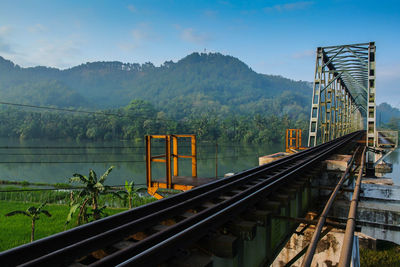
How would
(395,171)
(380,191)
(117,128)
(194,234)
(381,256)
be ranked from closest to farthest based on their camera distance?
(194,234), (380,191), (381,256), (395,171), (117,128)

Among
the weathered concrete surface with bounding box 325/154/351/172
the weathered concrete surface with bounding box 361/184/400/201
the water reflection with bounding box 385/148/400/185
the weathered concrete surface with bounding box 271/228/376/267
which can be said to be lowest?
the water reflection with bounding box 385/148/400/185

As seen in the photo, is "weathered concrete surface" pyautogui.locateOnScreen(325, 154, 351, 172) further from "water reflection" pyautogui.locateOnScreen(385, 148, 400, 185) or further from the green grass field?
"water reflection" pyautogui.locateOnScreen(385, 148, 400, 185)

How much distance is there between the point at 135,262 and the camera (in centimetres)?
213

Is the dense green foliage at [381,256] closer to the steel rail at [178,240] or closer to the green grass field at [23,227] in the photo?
the steel rail at [178,240]

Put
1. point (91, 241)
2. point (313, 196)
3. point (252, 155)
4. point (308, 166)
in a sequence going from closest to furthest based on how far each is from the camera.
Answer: point (91, 241) < point (308, 166) < point (313, 196) < point (252, 155)

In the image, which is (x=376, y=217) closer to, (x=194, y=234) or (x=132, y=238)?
(x=194, y=234)

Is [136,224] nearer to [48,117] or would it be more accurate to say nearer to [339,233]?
[339,233]

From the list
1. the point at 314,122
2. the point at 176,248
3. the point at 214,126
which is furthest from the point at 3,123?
the point at 176,248

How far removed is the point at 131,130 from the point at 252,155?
47.7m

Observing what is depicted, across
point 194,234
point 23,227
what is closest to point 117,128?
point 23,227

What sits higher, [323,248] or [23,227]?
[323,248]

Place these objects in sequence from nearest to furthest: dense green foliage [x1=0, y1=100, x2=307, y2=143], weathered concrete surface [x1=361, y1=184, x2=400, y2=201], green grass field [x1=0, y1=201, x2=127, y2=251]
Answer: weathered concrete surface [x1=361, y1=184, x2=400, y2=201] → green grass field [x1=0, y1=201, x2=127, y2=251] → dense green foliage [x1=0, y1=100, x2=307, y2=143]

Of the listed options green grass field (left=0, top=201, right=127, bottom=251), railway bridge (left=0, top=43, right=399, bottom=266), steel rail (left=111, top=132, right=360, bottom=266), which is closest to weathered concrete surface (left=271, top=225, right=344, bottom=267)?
railway bridge (left=0, top=43, right=399, bottom=266)

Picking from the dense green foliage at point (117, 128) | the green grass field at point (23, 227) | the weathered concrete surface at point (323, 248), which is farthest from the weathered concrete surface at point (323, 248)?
the dense green foliage at point (117, 128)
